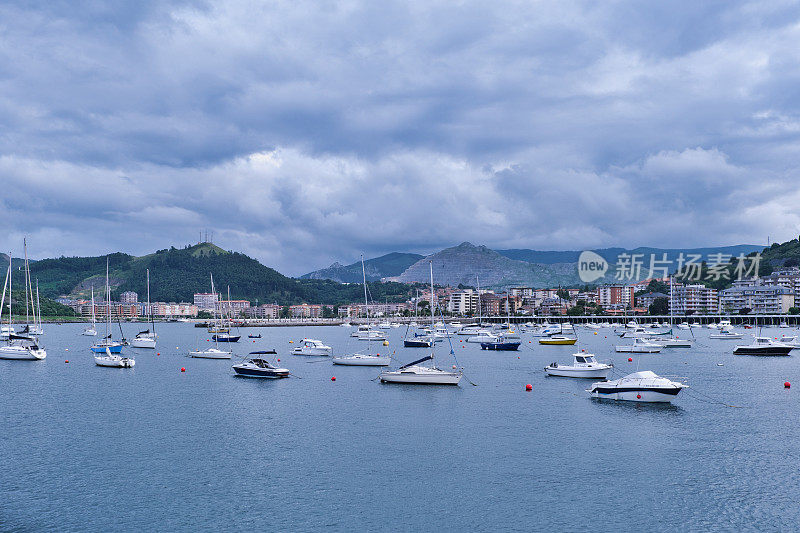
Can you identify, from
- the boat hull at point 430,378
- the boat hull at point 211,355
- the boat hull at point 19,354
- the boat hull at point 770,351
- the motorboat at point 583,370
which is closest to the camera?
the boat hull at point 430,378

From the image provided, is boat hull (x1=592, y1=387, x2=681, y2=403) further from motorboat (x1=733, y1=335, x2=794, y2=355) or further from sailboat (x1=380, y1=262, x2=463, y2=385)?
motorboat (x1=733, y1=335, x2=794, y2=355)

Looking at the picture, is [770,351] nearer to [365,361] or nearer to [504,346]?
[504,346]

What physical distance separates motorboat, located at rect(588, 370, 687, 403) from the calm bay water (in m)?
1.51

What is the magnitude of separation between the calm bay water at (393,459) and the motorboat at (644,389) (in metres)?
1.51

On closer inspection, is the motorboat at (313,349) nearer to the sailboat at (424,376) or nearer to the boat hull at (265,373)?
the boat hull at (265,373)

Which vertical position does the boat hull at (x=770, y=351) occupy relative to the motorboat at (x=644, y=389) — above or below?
below

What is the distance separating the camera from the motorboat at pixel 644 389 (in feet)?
173

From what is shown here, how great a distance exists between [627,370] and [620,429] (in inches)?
1667

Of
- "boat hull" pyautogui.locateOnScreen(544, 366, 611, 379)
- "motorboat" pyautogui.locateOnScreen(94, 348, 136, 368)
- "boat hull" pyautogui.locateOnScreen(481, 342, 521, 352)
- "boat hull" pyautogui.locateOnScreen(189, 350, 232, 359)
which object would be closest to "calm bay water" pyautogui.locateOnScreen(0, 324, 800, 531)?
"boat hull" pyautogui.locateOnScreen(544, 366, 611, 379)

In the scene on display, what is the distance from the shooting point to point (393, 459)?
35938 millimetres

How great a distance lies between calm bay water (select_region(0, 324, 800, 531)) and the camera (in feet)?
89.0

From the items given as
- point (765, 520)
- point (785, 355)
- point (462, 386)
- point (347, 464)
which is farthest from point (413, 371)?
point (785, 355)

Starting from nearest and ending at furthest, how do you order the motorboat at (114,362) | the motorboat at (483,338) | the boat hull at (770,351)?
the motorboat at (114,362) < the boat hull at (770,351) < the motorboat at (483,338)

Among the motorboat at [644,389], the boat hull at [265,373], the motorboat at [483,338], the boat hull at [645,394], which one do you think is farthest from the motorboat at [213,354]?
the boat hull at [645,394]
